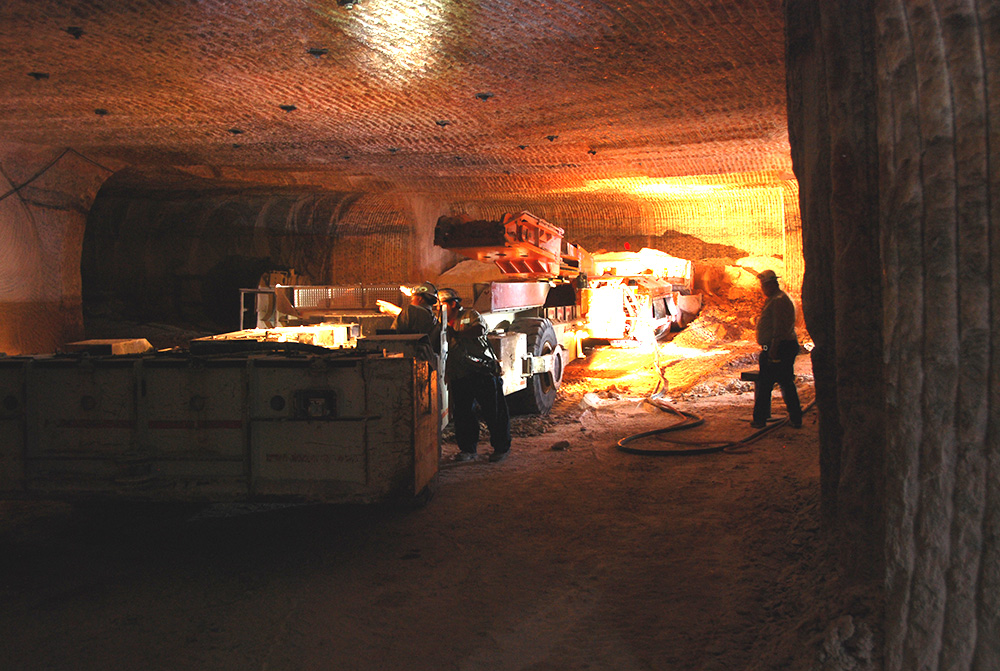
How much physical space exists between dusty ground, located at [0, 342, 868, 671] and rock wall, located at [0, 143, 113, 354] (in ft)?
20.0

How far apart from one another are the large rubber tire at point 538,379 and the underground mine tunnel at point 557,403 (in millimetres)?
279

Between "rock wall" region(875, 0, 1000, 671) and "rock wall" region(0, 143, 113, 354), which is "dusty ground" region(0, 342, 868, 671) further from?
"rock wall" region(0, 143, 113, 354)

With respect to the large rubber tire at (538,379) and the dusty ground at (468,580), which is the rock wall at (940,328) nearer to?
the dusty ground at (468,580)

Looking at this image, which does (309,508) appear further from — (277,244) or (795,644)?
(277,244)

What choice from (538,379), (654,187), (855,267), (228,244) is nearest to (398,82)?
(538,379)

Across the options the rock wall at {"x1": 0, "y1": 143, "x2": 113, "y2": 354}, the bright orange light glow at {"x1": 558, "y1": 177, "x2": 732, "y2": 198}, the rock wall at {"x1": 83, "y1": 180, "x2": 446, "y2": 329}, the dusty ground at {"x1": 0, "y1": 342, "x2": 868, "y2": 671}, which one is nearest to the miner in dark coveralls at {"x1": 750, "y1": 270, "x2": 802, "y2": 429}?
the dusty ground at {"x1": 0, "y1": 342, "x2": 868, "y2": 671}

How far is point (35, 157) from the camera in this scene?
9.58 meters

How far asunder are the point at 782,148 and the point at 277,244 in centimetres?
1166

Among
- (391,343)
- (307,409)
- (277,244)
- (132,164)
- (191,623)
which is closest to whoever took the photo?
(191,623)

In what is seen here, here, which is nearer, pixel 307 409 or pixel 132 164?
pixel 307 409

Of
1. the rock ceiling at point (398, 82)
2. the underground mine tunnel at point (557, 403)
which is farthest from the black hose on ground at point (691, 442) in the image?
the rock ceiling at point (398, 82)

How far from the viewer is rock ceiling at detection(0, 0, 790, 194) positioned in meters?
5.32

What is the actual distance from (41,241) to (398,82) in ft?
21.3

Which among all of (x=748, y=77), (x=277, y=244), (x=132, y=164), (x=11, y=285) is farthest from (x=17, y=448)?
(x=277, y=244)
